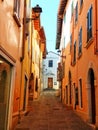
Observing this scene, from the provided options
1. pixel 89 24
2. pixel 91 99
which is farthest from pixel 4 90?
pixel 89 24

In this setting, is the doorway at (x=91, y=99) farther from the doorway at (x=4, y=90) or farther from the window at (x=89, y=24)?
the doorway at (x=4, y=90)

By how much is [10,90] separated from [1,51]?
8.56 feet

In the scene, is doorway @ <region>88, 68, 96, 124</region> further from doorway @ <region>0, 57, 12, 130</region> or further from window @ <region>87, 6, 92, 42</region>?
doorway @ <region>0, 57, 12, 130</region>

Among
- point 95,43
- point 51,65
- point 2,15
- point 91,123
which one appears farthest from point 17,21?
point 51,65

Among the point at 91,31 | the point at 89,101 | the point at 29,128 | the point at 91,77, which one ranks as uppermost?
the point at 91,31

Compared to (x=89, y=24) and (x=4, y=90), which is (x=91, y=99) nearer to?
(x=89, y=24)

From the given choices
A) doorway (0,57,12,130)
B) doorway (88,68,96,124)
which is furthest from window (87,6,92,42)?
doorway (0,57,12,130)

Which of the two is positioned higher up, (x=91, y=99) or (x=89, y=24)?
(x=89, y=24)

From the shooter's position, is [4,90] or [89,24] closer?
[4,90]

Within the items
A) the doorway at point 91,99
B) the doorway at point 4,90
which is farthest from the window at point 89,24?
the doorway at point 4,90

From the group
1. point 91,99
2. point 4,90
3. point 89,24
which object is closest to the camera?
point 4,90

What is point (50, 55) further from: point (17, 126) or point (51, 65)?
point (17, 126)

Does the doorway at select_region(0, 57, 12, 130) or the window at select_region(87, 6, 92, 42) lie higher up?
the window at select_region(87, 6, 92, 42)

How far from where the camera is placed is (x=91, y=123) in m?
13.4
